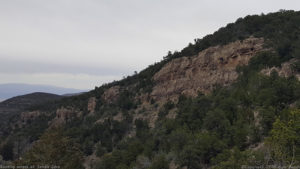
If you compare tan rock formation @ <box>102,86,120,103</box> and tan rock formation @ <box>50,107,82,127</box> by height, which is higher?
tan rock formation @ <box>102,86,120,103</box>

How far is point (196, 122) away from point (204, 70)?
16.1 m

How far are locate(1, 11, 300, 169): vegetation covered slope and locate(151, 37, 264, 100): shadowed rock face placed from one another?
1.56 meters

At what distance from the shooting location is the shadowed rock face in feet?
135

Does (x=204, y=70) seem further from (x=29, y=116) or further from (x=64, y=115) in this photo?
(x=29, y=116)

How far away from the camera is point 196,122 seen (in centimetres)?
3062

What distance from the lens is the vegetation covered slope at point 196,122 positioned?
16219 mm

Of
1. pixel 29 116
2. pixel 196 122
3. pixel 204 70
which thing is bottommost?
pixel 196 122

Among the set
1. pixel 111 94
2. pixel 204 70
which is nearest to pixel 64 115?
pixel 111 94

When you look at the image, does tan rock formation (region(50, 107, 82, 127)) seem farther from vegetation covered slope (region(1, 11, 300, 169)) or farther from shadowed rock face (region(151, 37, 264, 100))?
shadowed rock face (region(151, 37, 264, 100))

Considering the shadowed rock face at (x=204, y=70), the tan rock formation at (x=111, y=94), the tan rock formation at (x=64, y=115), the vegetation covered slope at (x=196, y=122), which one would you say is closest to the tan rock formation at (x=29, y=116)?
the vegetation covered slope at (x=196, y=122)

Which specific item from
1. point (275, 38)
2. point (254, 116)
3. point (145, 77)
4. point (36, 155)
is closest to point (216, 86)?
point (275, 38)

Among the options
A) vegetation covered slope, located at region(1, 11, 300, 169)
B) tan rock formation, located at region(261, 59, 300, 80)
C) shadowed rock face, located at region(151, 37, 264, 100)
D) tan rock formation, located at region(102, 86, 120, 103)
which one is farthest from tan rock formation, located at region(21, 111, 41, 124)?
tan rock formation, located at region(261, 59, 300, 80)

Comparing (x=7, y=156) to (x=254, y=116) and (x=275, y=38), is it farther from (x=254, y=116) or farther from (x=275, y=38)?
(x=275, y=38)

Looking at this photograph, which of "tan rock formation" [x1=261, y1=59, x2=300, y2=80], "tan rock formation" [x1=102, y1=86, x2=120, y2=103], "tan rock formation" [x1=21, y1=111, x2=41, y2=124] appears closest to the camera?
"tan rock formation" [x1=261, y1=59, x2=300, y2=80]
